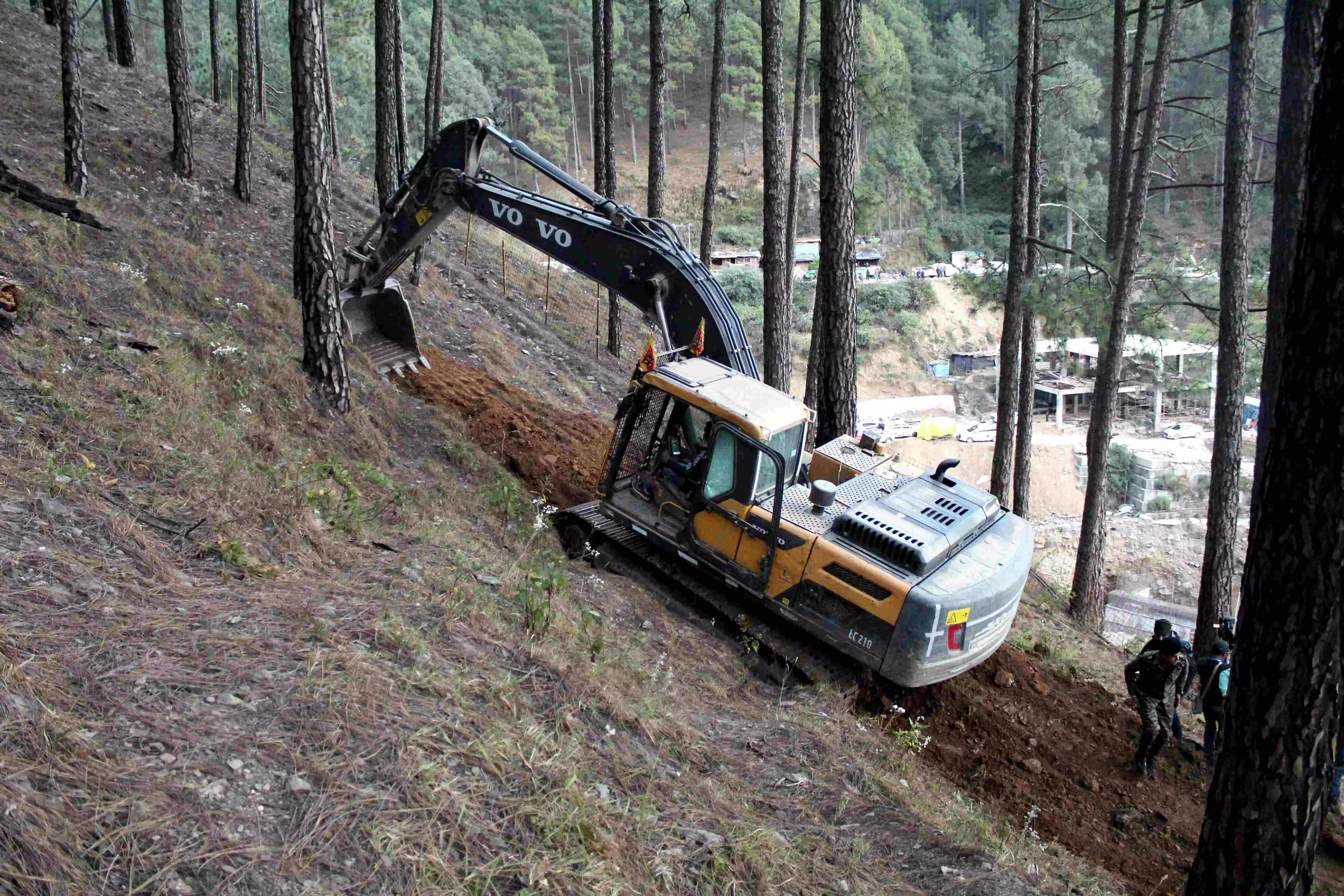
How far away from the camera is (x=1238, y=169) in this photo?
10.3m

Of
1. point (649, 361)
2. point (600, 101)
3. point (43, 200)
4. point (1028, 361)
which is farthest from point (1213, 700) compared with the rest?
point (600, 101)

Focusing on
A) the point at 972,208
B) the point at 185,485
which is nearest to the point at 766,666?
the point at 185,485

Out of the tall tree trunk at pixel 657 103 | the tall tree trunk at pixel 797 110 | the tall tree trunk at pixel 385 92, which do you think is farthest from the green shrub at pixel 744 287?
the tall tree trunk at pixel 385 92

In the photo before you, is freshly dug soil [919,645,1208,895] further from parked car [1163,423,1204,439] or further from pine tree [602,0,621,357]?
parked car [1163,423,1204,439]

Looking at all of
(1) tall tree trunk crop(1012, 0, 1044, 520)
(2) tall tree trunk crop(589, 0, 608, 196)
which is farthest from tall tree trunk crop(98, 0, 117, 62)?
(1) tall tree trunk crop(1012, 0, 1044, 520)

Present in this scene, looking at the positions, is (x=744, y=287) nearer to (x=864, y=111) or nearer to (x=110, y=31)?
(x=864, y=111)

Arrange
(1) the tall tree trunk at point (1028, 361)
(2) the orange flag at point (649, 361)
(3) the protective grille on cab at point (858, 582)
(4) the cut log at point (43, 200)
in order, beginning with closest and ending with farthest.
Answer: (3) the protective grille on cab at point (858, 582) < (2) the orange flag at point (649, 361) < (4) the cut log at point (43, 200) < (1) the tall tree trunk at point (1028, 361)

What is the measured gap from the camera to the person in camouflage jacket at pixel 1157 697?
8211 millimetres

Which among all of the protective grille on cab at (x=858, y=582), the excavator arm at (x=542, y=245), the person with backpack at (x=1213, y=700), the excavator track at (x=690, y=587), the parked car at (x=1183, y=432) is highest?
the excavator arm at (x=542, y=245)

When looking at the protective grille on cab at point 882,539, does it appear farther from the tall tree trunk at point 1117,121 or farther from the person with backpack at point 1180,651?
the tall tree trunk at point 1117,121

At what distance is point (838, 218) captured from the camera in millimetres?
10547

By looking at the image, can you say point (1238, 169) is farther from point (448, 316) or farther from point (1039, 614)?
point (448, 316)

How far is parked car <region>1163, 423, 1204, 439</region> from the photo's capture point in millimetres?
36781

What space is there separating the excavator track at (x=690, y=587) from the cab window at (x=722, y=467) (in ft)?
3.21
